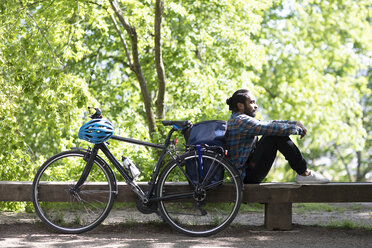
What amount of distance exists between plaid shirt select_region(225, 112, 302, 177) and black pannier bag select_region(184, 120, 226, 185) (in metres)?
0.14

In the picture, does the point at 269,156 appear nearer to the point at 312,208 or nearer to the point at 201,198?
the point at 201,198

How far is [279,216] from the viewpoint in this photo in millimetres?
5137

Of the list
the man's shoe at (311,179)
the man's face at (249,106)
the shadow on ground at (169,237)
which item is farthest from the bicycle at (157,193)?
the man's shoe at (311,179)

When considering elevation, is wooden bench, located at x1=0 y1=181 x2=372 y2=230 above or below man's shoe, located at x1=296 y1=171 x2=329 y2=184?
below

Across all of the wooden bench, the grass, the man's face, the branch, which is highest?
the branch

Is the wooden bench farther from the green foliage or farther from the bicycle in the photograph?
the green foliage

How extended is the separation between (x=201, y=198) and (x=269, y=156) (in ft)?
2.58

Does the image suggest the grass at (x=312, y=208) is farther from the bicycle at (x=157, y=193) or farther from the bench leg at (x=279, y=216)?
the bicycle at (x=157, y=193)

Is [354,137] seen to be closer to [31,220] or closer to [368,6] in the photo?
[368,6]

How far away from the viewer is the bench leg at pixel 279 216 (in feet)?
16.8

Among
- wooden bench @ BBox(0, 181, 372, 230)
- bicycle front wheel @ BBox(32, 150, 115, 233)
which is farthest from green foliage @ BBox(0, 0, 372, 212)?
bicycle front wheel @ BBox(32, 150, 115, 233)

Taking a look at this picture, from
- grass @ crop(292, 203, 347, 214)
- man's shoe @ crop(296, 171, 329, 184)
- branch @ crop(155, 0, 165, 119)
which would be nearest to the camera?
man's shoe @ crop(296, 171, 329, 184)

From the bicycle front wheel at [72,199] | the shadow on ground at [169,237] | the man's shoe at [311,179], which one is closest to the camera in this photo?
the shadow on ground at [169,237]

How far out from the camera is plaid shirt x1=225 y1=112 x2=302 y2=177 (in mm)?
4750
